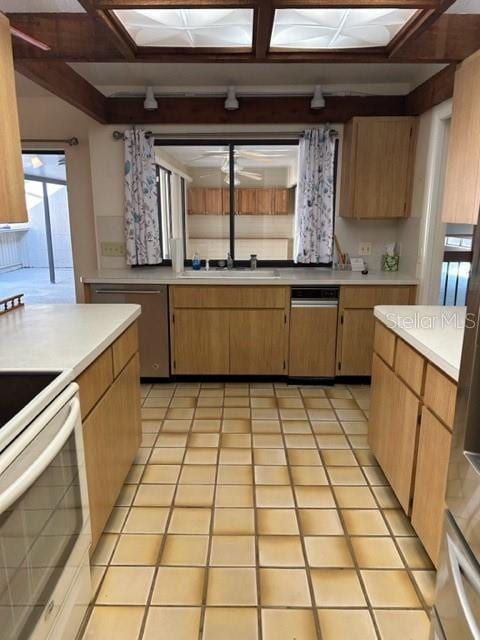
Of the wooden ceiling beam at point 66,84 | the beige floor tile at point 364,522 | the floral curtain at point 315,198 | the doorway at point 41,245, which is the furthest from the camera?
the doorway at point 41,245

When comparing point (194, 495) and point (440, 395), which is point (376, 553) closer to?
point (440, 395)

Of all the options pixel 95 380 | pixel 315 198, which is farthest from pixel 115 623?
pixel 315 198

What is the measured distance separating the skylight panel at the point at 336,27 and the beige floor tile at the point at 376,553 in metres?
2.38

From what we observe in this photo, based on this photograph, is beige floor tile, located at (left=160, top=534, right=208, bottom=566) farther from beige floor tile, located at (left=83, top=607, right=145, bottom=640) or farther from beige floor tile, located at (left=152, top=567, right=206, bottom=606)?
beige floor tile, located at (left=83, top=607, right=145, bottom=640)

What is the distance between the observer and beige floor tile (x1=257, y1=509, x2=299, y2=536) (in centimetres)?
204

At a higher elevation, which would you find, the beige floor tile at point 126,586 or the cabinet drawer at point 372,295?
the cabinet drawer at point 372,295

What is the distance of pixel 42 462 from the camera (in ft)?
3.88

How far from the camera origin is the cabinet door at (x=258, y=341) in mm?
3648

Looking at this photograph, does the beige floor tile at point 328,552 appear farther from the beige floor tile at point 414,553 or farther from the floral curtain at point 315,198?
the floral curtain at point 315,198

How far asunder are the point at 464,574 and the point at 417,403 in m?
0.92

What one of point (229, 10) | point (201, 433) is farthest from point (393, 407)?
point (229, 10)

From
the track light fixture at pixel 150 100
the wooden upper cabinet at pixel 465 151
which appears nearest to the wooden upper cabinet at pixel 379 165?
the wooden upper cabinet at pixel 465 151

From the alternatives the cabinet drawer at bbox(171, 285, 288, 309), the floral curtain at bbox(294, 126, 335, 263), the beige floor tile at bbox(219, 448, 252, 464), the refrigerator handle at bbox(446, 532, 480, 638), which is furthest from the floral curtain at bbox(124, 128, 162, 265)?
the refrigerator handle at bbox(446, 532, 480, 638)

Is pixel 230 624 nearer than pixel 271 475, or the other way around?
pixel 230 624
